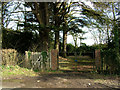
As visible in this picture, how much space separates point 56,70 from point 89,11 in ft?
33.7

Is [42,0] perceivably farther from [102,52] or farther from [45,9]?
[102,52]

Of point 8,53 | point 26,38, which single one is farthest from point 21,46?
point 8,53

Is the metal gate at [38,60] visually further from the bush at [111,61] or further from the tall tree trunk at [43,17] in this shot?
the bush at [111,61]

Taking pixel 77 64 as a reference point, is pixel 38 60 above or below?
above

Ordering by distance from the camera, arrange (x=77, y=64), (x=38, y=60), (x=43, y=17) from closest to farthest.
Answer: (x=38, y=60), (x=77, y=64), (x=43, y=17)

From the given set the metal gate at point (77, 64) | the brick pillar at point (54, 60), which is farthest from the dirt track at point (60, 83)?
the brick pillar at point (54, 60)

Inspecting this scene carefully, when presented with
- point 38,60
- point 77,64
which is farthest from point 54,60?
point 77,64

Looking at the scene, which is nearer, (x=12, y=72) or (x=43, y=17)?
(x=12, y=72)

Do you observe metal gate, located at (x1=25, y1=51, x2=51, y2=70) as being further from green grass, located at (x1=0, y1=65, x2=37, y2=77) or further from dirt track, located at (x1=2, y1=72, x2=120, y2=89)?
dirt track, located at (x1=2, y1=72, x2=120, y2=89)

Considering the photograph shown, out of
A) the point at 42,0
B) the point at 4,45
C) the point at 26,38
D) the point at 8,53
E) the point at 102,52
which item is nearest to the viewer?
the point at 102,52

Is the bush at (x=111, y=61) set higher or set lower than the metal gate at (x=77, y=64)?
higher

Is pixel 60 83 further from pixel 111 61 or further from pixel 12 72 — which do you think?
pixel 111 61

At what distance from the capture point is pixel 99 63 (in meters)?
9.73

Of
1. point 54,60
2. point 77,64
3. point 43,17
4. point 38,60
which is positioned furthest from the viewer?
point 43,17
